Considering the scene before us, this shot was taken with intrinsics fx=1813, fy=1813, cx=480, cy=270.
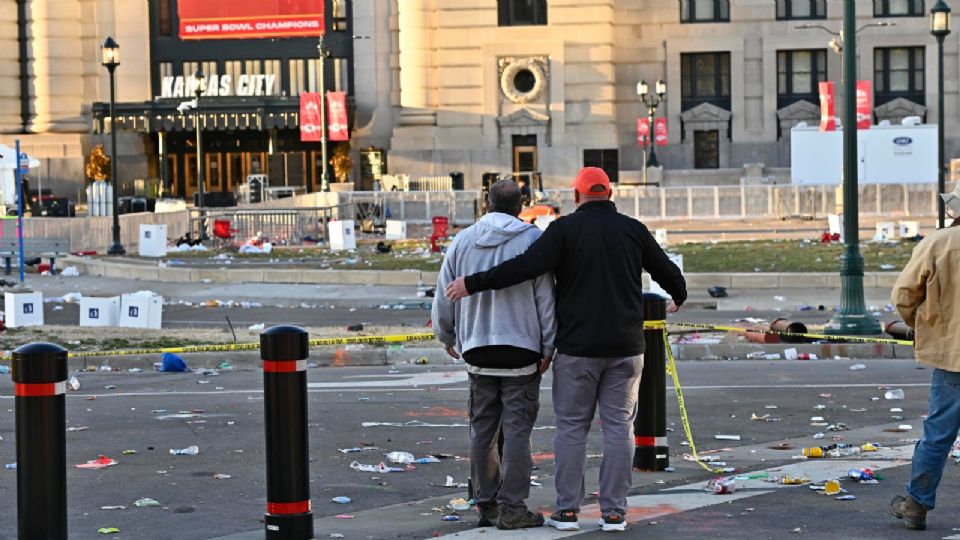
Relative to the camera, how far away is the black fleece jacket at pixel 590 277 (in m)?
9.84

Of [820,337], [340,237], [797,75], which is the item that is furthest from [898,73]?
[820,337]

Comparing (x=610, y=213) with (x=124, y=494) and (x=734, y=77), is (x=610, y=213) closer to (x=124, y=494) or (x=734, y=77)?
(x=124, y=494)

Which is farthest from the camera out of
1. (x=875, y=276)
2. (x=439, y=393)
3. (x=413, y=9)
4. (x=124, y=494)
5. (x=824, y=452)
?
(x=413, y=9)

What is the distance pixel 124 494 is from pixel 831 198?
4392cm

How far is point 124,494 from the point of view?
11445 millimetres

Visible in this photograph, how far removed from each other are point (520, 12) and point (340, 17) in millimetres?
7617

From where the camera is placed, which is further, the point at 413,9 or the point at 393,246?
the point at 413,9

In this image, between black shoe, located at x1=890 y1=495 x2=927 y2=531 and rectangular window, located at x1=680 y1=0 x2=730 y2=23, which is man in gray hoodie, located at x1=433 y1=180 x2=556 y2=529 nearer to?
black shoe, located at x1=890 y1=495 x2=927 y2=531

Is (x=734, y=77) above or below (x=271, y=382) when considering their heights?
above

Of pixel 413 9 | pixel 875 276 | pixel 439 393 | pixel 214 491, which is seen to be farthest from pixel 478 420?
pixel 413 9

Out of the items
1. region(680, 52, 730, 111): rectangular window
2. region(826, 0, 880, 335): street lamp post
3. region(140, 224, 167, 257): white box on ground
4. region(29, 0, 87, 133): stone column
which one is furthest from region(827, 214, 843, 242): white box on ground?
region(29, 0, 87, 133): stone column

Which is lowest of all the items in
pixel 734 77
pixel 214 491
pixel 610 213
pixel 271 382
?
pixel 214 491

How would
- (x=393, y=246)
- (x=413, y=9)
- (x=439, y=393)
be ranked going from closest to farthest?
(x=439, y=393)
(x=393, y=246)
(x=413, y=9)

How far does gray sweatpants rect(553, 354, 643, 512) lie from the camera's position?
9922mm
